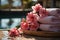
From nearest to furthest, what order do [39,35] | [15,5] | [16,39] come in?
[16,39] → [39,35] → [15,5]

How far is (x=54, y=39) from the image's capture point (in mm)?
1115

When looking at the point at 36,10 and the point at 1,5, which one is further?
the point at 1,5

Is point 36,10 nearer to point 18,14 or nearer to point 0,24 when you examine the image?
point 0,24

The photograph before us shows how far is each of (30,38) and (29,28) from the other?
112 mm

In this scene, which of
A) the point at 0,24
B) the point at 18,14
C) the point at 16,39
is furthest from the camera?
the point at 18,14

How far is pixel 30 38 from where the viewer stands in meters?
1.15

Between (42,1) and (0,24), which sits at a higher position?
(42,1)

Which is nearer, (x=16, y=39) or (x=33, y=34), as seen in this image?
(x=16, y=39)

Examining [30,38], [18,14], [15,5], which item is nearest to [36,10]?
[30,38]

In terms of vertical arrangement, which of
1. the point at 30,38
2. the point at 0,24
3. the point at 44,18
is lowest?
the point at 0,24

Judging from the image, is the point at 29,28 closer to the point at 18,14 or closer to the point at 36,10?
the point at 36,10

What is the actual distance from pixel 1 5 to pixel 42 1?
199cm

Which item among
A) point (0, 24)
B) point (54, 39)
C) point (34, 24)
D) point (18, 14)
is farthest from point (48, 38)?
point (18, 14)

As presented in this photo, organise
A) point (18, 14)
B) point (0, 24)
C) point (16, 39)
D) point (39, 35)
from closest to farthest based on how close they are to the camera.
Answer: point (16, 39) < point (39, 35) < point (0, 24) < point (18, 14)
